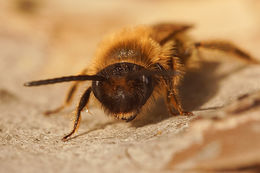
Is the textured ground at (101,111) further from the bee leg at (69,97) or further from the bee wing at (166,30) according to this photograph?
the bee wing at (166,30)

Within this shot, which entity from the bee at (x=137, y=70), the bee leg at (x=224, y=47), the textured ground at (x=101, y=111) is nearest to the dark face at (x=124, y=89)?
the bee at (x=137, y=70)

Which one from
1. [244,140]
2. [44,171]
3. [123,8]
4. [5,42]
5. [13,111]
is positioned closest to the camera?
[244,140]

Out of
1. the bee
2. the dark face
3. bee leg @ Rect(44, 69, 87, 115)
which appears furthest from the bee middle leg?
bee leg @ Rect(44, 69, 87, 115)

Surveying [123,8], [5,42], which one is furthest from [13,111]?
[123,8]

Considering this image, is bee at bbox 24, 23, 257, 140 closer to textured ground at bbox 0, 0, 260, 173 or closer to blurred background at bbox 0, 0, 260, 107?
textured ground at bbox 0, 0, 260, 173

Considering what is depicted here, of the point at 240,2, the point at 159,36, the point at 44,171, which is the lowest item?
the point at 44,171

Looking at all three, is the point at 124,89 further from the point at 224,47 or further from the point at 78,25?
the point at 78,25

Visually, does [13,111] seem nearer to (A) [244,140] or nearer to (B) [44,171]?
(B) [44,171]
